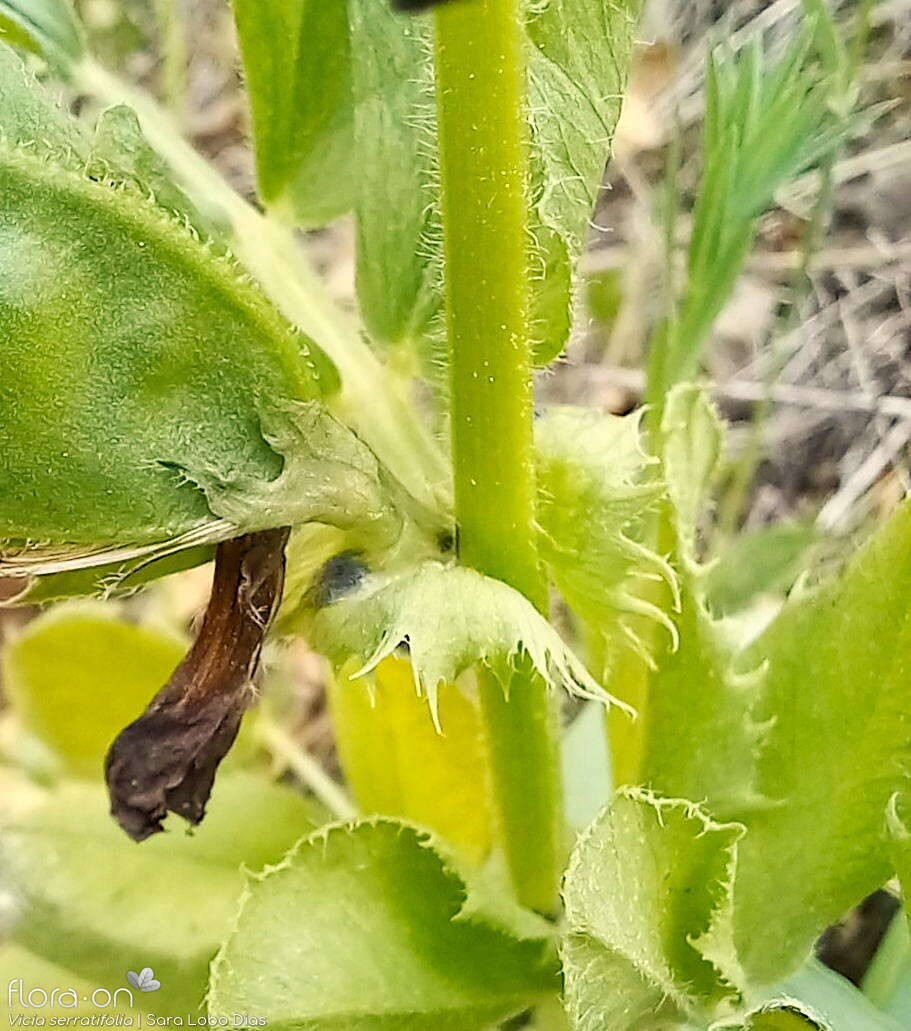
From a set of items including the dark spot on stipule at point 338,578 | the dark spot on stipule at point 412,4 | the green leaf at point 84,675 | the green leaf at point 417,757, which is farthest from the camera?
the green leaf at point 84,675

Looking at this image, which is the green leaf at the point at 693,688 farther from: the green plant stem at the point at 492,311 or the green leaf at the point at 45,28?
the green leaf at the point at 45,28

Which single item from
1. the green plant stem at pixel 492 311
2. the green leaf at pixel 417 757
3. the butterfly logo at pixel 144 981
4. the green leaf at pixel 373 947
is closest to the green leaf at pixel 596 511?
the green plant stem at pixel 492 311

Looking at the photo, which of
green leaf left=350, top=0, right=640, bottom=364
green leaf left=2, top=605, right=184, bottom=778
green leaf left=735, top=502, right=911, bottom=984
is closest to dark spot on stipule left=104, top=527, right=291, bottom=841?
green leaf left=350, top=0, right=640, bottom=364

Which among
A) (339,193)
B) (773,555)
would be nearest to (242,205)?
(339,193)

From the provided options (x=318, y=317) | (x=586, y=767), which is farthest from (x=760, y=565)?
(x=318, y=317)

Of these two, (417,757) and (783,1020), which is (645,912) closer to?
(783,1020)

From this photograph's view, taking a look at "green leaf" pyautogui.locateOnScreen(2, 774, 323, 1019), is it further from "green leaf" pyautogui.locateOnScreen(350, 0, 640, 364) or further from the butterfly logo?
"green leaf" pyautogui.locateOnScreen(350, 0, 640, 364)
